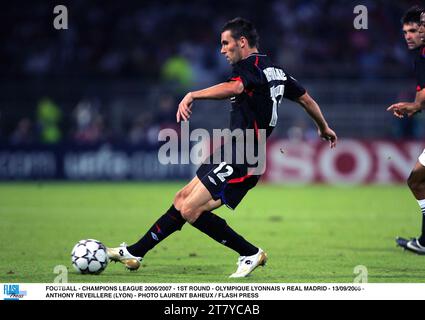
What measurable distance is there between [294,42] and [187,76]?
330 cm

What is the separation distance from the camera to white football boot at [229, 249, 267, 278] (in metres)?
7.12

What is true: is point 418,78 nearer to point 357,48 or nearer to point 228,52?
point 228,52

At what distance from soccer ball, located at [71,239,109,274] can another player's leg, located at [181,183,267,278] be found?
2.77 feet

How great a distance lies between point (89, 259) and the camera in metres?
7.07

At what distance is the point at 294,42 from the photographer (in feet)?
74.1

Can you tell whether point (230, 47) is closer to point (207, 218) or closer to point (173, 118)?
point (207, 218)

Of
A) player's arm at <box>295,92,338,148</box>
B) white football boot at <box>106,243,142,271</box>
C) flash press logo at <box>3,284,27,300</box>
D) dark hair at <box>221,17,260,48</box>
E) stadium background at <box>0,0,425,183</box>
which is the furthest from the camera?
stadium background at <box>0,0,425,183</box>

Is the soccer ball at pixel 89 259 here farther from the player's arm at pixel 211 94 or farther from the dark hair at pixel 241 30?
the dark hair at pixel 241 30

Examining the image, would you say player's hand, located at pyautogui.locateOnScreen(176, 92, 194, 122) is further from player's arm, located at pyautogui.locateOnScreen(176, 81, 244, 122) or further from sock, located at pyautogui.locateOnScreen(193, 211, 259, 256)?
sock, located at pyautogui.locateOnScreen(193, 211, 259, 256)

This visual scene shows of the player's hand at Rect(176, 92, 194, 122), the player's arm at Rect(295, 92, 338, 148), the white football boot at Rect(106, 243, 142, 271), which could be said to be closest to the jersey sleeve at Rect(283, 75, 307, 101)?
the player's arm at Rect(295, 92, 338, 148)

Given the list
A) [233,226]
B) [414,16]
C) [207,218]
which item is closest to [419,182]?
[414,16]

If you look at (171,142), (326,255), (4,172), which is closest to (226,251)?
(326,255)

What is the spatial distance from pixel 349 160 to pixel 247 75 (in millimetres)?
12715

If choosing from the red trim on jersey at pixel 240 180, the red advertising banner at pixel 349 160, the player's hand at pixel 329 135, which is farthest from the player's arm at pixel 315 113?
the red advertising banner at pixel 349 160
